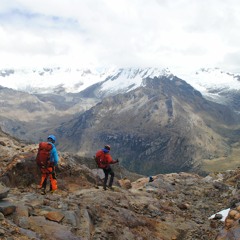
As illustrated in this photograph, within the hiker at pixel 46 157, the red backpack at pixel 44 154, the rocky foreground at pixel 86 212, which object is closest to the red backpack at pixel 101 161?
the rocky foreground at pixel 86 212

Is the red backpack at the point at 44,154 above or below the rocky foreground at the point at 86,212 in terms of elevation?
above

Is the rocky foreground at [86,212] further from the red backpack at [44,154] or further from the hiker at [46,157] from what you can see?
the red backpack at [44,154]

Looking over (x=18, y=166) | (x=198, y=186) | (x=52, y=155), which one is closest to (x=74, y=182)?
(x=18, y=166)

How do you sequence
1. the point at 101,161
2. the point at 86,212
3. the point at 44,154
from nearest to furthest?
the point at 86,212 → the point at 44,154 → the point at 101,161

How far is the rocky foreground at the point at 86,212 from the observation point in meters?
17.6

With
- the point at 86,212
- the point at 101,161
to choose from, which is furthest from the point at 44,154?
the point at 101,161

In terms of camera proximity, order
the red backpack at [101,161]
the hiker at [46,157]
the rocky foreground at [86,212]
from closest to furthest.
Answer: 1. the rocky foreground at [86,212]
2. the hiker at [46,157]
3. the red backpack at [101,161]

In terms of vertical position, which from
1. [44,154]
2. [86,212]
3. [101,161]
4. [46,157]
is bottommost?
[86,212]

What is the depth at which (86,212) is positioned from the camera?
69.3ft

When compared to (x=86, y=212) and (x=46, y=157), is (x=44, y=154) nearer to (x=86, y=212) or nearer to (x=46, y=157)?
(x=46, y=157)

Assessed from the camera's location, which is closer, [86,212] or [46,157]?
[86,212]

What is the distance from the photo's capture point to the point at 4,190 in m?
18.6

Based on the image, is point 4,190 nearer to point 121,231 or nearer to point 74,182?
point 121,231

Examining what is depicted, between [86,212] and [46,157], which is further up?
[46,157]
